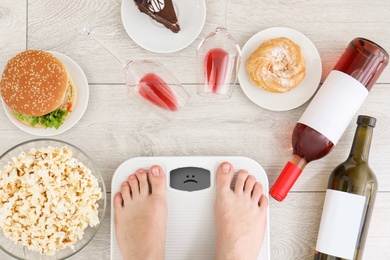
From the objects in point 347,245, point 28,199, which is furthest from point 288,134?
point 28,199

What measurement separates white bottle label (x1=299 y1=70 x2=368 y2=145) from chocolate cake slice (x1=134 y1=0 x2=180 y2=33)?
35 centimetres

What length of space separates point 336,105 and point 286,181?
0.19m

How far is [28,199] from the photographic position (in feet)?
3.17

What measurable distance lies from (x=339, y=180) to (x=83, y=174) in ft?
1.77

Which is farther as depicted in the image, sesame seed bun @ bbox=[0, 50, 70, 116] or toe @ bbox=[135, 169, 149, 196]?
toe @ bbox=[135, 169, 149, 196]

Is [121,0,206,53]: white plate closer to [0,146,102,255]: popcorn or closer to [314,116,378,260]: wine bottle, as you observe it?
[0,146,102,255]: popcorn

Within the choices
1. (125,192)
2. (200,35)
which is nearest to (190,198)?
(125,192)

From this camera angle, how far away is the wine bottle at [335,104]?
1.01 m

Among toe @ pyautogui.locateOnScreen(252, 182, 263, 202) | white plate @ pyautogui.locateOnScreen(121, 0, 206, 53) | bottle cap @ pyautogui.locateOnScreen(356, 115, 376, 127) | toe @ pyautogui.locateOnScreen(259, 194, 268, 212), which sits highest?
white plate @ pyautogui.locateOnScreen(121, 0, 206, 53)

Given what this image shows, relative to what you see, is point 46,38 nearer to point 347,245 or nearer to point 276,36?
point 276,36

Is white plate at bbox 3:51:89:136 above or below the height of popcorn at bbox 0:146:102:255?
above

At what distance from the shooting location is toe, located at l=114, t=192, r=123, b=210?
1.08 meters

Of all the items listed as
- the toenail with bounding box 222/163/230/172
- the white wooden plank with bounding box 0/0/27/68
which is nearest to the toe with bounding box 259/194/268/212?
the toenail with bounding box 222/163/230/172

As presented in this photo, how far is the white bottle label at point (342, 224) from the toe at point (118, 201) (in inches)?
17.6
